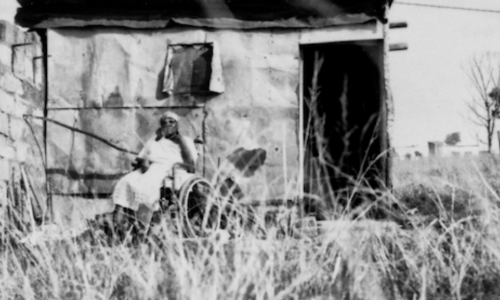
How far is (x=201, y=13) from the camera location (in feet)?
20.5

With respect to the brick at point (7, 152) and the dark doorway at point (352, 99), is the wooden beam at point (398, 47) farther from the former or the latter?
the brick at point (7, 152)

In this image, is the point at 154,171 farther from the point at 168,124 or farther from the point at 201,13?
the point at 201,13

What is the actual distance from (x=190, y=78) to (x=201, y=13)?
772mm

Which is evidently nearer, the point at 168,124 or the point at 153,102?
the point at 168,124

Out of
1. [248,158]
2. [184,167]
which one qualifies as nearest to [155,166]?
[184,167]

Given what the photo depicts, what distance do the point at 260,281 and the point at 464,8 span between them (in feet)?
29.1

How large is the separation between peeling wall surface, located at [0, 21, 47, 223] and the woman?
86 cm

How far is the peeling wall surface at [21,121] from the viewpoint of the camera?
531 centimetres

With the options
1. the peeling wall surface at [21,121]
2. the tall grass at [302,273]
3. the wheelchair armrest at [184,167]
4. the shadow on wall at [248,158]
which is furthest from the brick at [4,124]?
the tall grass at [302,273]

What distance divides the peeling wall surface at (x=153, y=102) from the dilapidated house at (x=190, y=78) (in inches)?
0.5

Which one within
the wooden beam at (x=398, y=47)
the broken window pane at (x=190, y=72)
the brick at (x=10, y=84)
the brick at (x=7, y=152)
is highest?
the wooden beam at (x=398, y=47)

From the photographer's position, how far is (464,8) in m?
9.55

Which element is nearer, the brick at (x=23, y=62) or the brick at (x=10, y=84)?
the brick at (x=10, y=84)

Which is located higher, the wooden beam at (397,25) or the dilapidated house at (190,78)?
the wooden beam at (397,25)
